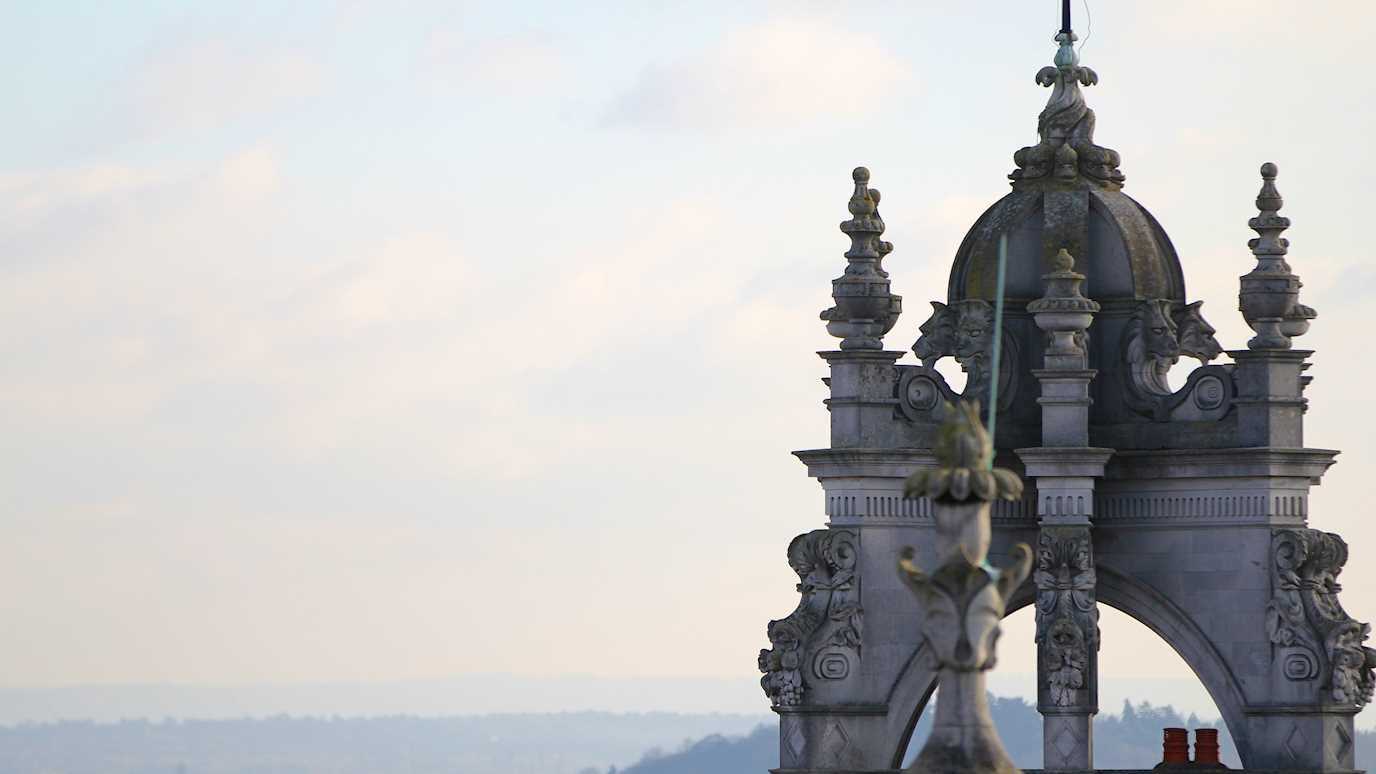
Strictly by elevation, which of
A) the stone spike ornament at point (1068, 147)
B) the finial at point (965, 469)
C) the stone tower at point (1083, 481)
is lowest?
the finial at point (965, 469)

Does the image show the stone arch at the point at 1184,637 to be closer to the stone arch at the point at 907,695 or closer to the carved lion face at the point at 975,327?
the stone arch at the point at 907,695

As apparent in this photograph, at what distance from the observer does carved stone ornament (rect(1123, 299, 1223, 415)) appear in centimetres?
6788

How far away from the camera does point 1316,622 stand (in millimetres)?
67312

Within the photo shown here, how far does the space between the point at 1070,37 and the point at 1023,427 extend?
6.08 meters

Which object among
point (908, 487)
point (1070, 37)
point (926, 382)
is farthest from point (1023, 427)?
point (908, 487)

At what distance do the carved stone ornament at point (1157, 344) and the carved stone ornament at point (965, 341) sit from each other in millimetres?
1868

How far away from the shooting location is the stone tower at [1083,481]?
221 ft

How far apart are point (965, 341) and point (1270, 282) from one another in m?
4.52

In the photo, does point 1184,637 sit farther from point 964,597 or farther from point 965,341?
point 964,597

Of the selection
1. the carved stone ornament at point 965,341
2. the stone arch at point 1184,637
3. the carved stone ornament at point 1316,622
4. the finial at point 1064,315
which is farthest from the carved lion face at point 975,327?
the carved stone ornament at point 1316,622

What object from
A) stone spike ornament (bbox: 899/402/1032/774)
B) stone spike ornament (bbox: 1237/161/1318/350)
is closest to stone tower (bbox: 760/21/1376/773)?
stone spike ornament (bbox: 1237/161/1318/350)

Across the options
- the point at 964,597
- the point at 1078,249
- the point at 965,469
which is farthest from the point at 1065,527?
the point at 965,469

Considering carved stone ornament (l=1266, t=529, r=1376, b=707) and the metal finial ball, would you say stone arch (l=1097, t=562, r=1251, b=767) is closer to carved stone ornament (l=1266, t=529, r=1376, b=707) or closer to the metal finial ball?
carved stone ornament (l=1266, t=529, r=1376, b=707)

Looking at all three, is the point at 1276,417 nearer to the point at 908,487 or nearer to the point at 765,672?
the point at 765,672
